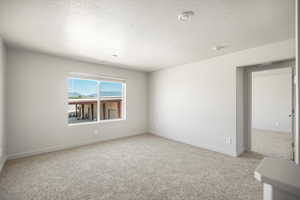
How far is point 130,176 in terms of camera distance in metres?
2.34

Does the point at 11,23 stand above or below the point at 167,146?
above

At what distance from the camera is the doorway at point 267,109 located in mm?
3244

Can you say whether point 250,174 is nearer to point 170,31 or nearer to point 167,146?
point 167,146

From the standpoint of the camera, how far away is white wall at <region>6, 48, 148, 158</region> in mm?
2986

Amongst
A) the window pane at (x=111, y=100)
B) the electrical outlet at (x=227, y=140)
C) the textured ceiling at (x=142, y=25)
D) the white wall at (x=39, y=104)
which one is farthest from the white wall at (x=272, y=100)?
the white wall at (x=39, y=104)

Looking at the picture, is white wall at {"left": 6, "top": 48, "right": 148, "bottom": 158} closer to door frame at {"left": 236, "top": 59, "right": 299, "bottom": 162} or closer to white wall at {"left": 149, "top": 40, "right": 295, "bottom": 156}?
white wall at {"left": 149, "top": 40, "right": 295, "bottom": 156}

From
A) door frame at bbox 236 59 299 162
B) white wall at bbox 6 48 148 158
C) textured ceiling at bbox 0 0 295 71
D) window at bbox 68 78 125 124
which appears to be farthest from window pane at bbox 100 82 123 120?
door frame at bbox 236 59 299 162

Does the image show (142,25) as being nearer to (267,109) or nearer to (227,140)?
(227,140)

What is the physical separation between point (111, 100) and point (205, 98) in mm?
2929

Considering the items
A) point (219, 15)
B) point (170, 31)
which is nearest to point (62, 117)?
point (170, 31)

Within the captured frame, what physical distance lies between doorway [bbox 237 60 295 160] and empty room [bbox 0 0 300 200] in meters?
0.04

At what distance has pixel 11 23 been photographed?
1993 mm

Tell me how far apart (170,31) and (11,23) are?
90.5 inches

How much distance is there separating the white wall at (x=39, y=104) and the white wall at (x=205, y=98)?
2200 mm
